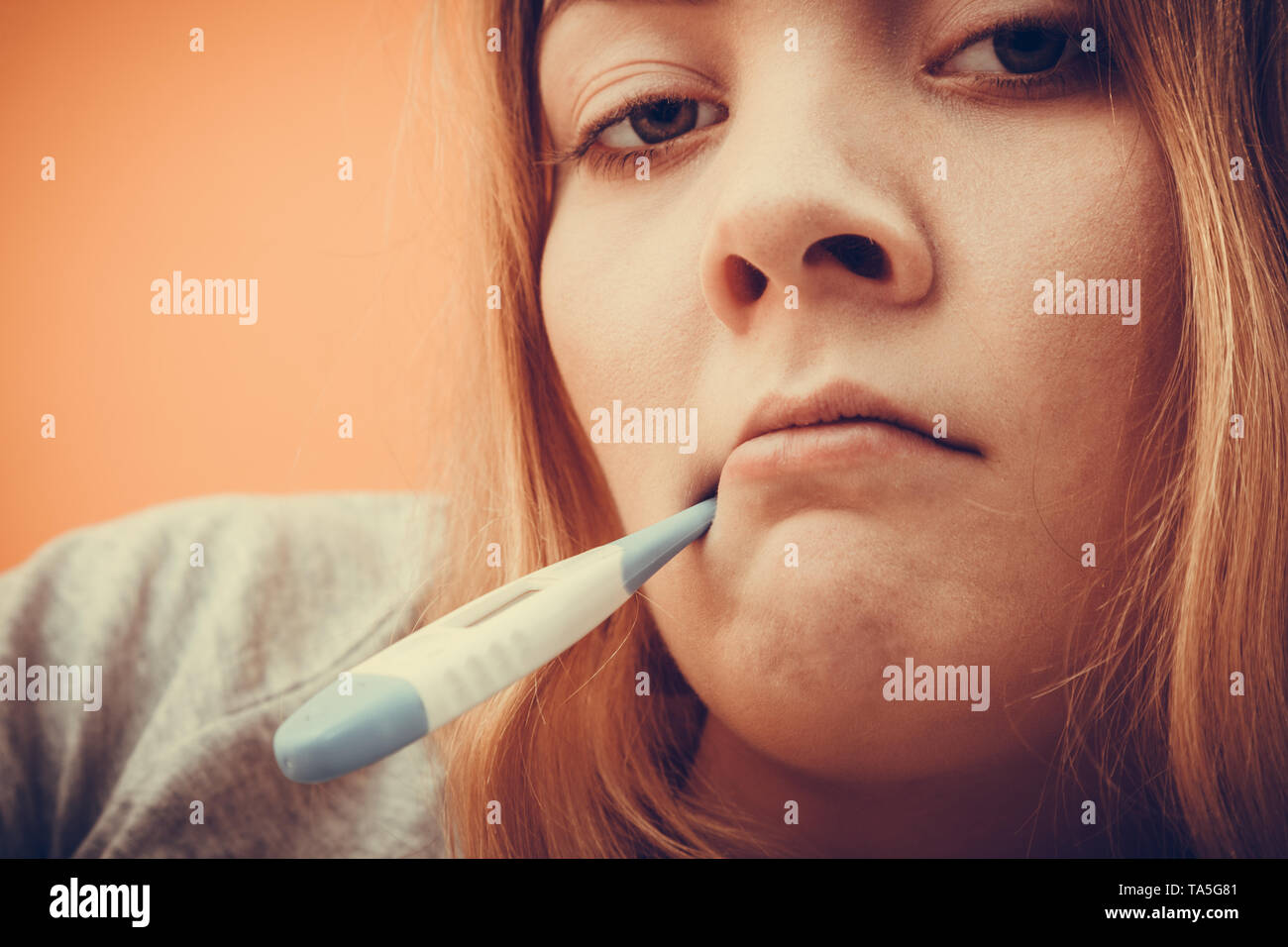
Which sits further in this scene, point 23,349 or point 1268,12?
point 23,349

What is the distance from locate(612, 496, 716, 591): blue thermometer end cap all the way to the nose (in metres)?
0.12

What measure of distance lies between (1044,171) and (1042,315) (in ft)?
0.24

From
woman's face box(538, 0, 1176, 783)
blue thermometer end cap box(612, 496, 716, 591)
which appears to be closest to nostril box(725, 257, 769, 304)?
woman's face box(538, 0, 1176, 783)

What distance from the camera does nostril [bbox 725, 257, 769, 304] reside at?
1.65 feet

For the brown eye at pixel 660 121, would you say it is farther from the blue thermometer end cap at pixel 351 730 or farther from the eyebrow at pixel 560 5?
the blue thermometer end cap at pixel 351 730

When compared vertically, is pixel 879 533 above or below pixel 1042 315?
below

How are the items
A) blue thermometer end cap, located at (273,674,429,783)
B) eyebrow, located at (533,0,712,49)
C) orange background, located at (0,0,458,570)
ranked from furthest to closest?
orange background, located at (0,0,458,570) < eyebrow, located at (533,0,712,49) < blue thermometer end cap, located at (273,674,429,783)

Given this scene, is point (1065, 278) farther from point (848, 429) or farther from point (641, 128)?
point (641, 128)

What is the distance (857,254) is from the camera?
1.61 ft

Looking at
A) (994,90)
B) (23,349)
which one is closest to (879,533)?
(994,90)

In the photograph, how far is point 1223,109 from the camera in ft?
1.61

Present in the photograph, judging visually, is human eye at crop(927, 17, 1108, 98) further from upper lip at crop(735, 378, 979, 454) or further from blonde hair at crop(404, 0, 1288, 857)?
upper lip at crop(735, 378, 979, 454)

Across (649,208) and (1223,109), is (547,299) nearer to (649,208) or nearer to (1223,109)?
(649,208)

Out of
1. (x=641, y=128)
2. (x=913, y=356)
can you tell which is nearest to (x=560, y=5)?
(x=641, y=128)
